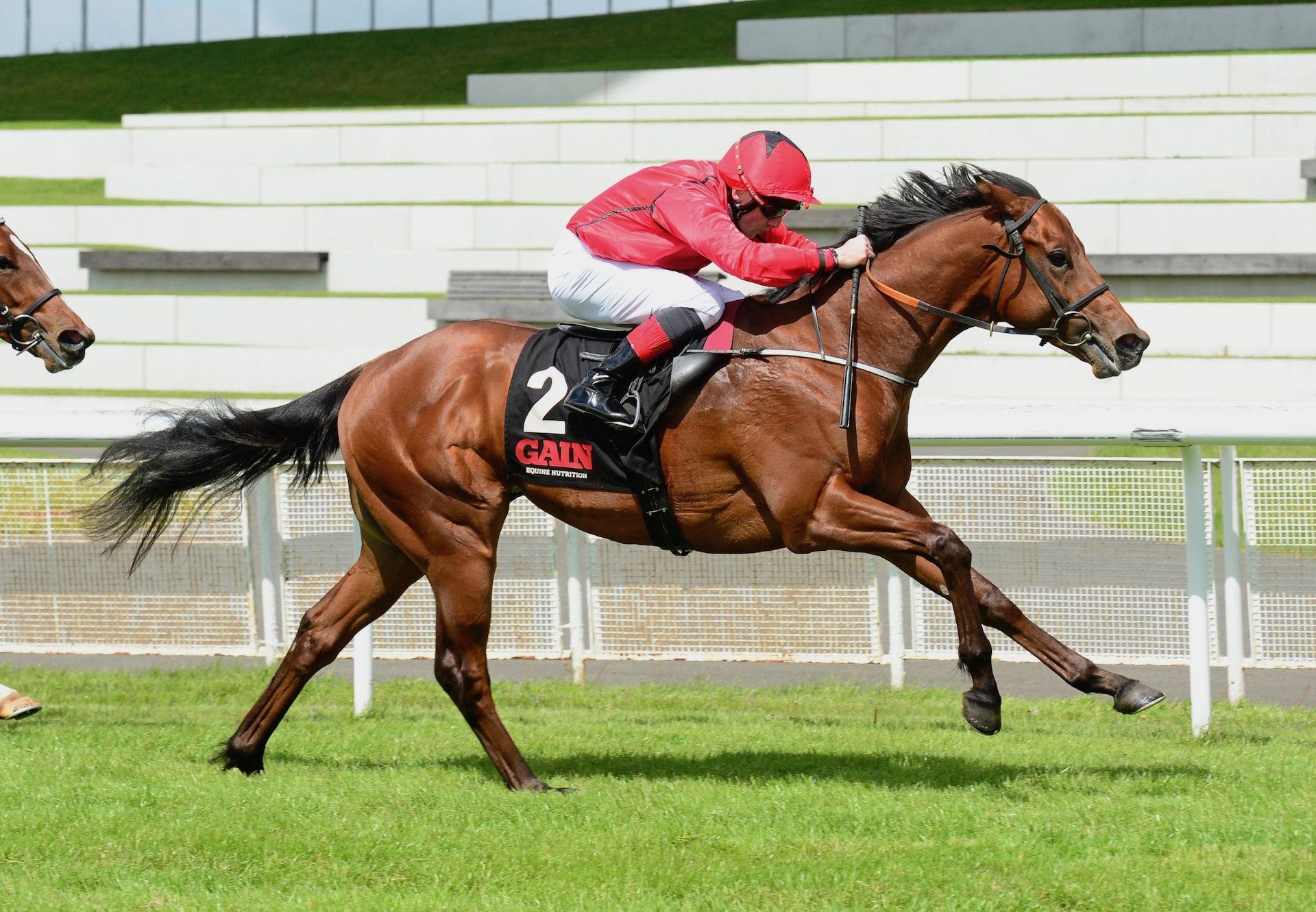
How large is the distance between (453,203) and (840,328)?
43.2ft

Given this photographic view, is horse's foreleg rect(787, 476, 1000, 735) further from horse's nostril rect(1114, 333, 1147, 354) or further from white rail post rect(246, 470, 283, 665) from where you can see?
white rail post rect(246, 470, 283, 665)

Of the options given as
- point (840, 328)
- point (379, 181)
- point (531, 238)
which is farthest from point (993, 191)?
point (379, 181)

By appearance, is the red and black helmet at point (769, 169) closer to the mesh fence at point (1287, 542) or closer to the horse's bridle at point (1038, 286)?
the horse's bridle at point (1038, 286)

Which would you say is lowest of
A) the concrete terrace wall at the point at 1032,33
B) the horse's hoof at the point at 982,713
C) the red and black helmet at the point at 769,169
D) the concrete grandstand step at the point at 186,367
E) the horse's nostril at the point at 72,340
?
the horse's hoof at the point at 982,713

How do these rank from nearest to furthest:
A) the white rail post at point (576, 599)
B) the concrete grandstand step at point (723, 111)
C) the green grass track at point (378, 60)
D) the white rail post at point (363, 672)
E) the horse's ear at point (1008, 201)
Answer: the horse's ear at point (1008, 201) < the white rail post at point (363, 672) < the white rail post at point (576, 599) < the concrete grandstand step at point (723, 111) < the green grass track at point (378, 60)

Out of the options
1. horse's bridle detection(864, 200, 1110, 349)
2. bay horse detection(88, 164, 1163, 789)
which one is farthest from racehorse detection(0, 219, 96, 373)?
horse's bridle detection(864, 200, 1110, 349)

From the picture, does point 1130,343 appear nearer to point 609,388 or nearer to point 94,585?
point 609,388

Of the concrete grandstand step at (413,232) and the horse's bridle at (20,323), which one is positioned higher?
the concrete grandstand step at (413,232)

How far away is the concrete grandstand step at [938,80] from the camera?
1773 cm

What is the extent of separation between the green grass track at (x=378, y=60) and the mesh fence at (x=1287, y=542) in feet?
52.8

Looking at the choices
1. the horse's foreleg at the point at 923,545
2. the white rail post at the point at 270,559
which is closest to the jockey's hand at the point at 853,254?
the horse's foreleg at the point at 923,545

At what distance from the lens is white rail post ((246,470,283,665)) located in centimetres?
695

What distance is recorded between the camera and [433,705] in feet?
21.7

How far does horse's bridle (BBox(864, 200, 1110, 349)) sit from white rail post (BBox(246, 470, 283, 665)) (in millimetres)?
3279
